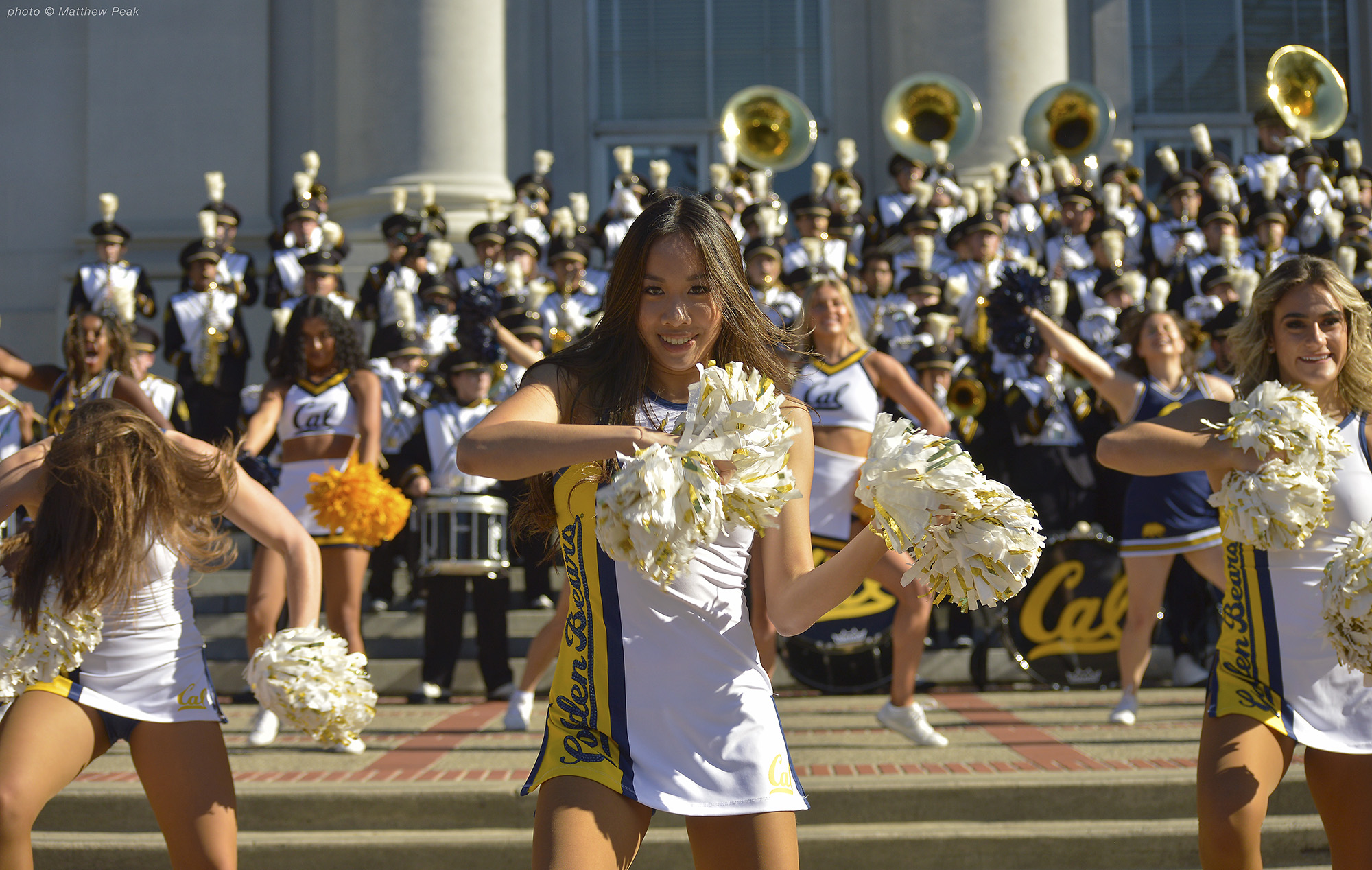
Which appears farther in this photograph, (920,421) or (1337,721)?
(920,421)

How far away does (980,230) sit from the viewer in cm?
1086

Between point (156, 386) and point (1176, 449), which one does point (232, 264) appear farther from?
point (1176, 449)

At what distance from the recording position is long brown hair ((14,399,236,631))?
324 centimetres

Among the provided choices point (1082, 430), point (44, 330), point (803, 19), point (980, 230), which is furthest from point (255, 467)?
point (803, 19)

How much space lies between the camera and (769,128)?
49.0 feet

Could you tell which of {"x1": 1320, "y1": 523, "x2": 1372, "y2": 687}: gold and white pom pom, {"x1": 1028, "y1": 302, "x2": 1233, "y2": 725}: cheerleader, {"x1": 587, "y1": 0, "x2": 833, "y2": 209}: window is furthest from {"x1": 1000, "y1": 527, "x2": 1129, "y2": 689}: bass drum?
{"x1": 587, "y1": 0, "x2": 833, "y2": 209}: window

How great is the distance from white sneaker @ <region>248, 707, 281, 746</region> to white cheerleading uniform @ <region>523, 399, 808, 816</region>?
3.81 meters

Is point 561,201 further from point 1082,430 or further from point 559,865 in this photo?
point 559,865

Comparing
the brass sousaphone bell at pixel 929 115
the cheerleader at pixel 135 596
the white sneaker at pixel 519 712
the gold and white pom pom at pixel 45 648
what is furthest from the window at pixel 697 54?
the gold and white pom pom at pixel 45 648

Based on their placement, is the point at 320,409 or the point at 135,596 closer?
the point at 135,596

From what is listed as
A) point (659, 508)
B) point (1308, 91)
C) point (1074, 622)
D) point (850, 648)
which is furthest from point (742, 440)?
point (1308, 91)

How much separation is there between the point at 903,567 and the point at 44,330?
44.4ft

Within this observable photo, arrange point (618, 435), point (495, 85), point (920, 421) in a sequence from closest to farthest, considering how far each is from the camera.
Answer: point (618, 435) → point (920, 421) → point (495, 85)

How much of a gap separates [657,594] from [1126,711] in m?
4.47
